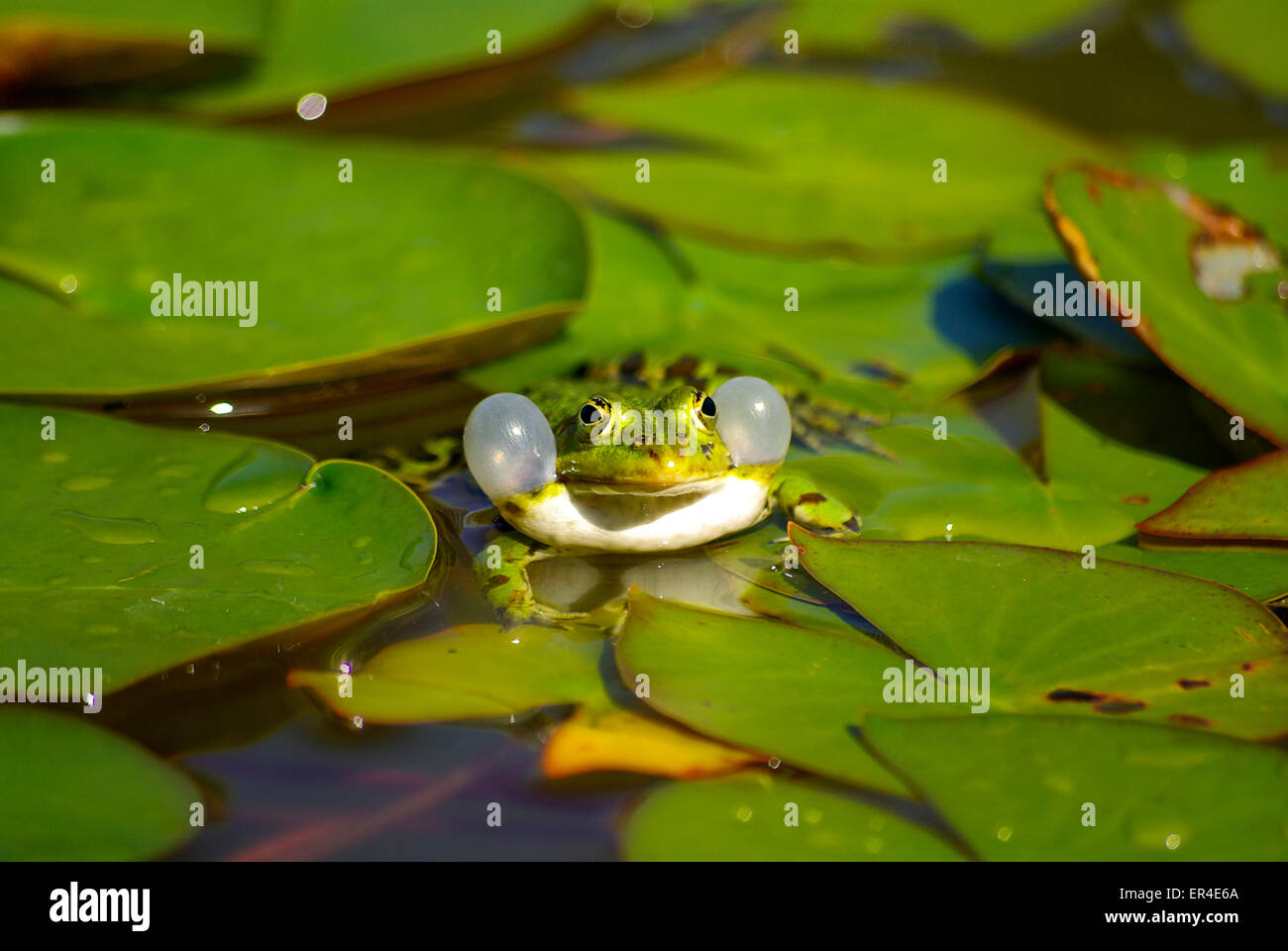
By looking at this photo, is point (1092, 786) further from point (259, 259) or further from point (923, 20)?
point (923, 20)

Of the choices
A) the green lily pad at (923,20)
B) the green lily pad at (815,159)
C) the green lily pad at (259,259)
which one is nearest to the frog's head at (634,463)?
the green lily pad at (259,259)

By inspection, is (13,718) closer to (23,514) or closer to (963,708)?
(23,514)

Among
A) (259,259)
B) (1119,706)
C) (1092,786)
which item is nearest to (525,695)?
(1092,786)

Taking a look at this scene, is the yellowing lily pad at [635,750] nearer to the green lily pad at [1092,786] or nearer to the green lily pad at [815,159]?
the green lily pad at [1092,786]

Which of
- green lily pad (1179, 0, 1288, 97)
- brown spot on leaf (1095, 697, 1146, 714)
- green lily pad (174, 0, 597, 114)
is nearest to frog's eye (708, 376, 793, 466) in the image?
brown spot on leaf (1095, 697, 1146, 714)

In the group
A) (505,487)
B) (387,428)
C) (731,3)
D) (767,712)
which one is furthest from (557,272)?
(731,3)

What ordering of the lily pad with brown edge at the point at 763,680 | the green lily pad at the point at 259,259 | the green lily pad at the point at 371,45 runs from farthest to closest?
the green lily pad at the point at 371,45
the green lily pad at the point at 259,259
the lily pad with brown edge at the point at 763,680

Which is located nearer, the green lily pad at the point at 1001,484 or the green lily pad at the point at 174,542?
the green lily pad at the point at 174,542
